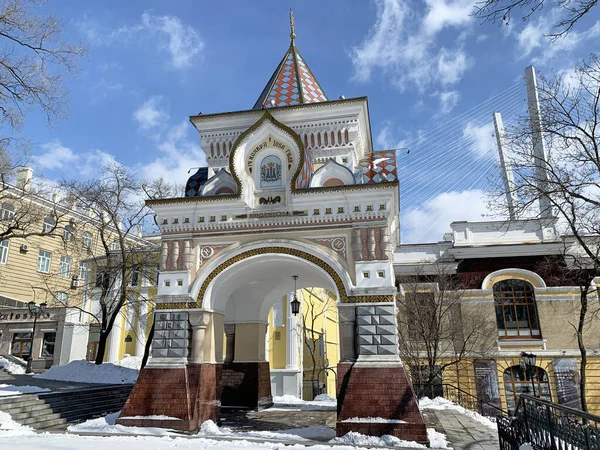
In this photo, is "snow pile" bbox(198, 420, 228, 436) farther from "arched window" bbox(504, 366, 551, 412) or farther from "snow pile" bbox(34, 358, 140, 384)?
"arched window" bbox(504, 366, 551, 412)

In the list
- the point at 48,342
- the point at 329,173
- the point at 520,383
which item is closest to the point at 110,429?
the point at 329,173

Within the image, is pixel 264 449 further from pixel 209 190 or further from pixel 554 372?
pixel 554 372

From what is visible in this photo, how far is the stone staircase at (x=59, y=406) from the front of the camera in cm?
1057

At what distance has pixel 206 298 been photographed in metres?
10.5

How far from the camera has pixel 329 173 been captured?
11.1 metres

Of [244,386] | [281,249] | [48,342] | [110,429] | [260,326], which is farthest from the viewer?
[48,342]

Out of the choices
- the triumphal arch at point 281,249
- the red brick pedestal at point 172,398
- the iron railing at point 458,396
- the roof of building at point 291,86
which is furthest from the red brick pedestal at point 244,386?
the roof of building at point 291,86

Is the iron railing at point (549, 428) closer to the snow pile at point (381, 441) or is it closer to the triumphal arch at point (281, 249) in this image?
the snow pile at point (381, 441)

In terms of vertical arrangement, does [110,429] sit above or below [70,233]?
below

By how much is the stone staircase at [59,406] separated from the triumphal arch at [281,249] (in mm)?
2822

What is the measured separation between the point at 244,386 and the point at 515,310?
39.7ft

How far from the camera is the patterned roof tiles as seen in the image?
13977mm

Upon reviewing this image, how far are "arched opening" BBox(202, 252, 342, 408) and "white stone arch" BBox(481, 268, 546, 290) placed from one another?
812 centimetres

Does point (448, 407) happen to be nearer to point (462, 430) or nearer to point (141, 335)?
point (462, 430)
